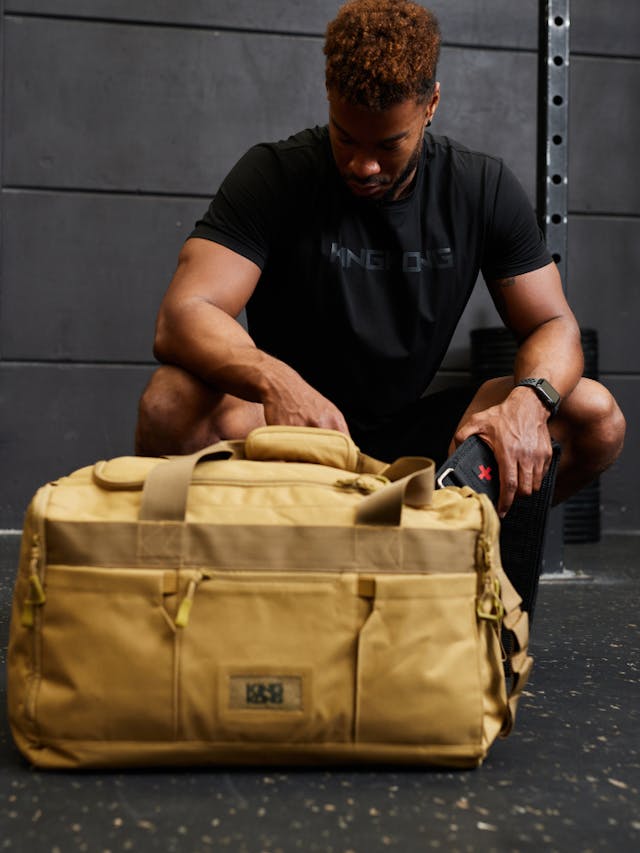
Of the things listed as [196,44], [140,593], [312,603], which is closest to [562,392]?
[312,603]

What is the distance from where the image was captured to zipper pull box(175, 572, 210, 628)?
1.05m

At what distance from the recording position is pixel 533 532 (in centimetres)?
161

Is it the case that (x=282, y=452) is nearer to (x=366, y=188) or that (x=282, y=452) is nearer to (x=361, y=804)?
(x=361, y=804)

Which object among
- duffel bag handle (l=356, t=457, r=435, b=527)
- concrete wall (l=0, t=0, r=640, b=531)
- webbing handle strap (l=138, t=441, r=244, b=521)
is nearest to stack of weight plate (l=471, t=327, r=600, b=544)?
concrete wall (l=0, t=0, r=640, b=531)

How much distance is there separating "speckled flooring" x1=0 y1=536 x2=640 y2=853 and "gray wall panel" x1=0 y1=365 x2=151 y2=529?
94.8 inches

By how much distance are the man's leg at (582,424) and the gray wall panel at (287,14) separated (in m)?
2.29

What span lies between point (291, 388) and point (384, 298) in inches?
17.3

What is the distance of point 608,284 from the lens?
395 cm

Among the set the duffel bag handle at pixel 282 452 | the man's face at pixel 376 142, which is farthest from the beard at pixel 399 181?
the duffel bag handle at pixel 282 452

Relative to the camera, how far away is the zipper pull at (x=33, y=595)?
3.53ft

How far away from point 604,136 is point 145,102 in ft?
5.57

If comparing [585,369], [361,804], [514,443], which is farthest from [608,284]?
[361,804]

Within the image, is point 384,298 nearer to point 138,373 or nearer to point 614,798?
point 614,798

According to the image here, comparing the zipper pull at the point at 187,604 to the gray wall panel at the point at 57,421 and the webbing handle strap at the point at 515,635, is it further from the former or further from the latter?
the gray wall panel at the point at 57,421
